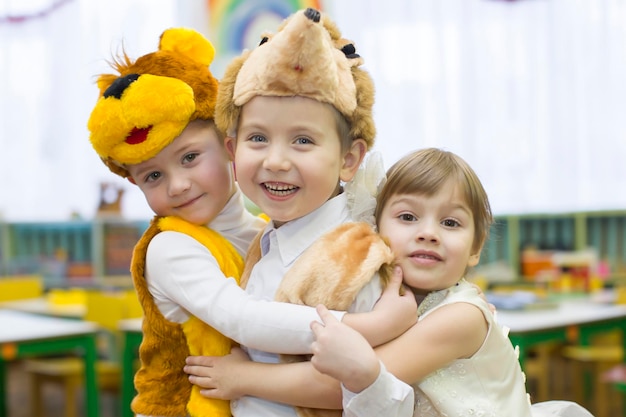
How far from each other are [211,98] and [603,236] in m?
5.70

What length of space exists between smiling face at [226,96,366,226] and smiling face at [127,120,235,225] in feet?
0.39

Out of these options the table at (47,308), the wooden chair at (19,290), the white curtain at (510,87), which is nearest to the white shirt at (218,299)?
the table at (47,308)

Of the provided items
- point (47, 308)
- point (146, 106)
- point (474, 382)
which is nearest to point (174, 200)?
point (146, 106)

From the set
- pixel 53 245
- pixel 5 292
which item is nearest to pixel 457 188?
pixel 5 292

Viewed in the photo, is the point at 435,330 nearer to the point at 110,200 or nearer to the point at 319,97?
the point at 319,97

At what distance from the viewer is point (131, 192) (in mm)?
6598

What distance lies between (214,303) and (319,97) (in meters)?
0.38

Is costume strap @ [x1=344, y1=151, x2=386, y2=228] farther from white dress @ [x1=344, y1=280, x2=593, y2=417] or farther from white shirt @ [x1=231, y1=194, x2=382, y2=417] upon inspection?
white dress @ [x1=344, y1=280, x2=593, y2=417]

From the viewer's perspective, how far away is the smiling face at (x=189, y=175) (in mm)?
1418

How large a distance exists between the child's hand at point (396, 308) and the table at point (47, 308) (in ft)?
12.3

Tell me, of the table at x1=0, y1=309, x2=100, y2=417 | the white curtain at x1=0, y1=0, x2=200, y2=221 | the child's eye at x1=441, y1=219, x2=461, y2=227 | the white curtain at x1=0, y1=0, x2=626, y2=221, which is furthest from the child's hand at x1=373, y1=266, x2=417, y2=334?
the white curtain at x1=0, y1=0, x2=200, y2=221

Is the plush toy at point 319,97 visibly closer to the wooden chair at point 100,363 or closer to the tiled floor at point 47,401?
the wooden chair at point 100,363

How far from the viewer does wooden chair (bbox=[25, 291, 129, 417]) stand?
14.4ft

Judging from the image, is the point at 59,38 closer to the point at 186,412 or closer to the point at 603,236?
the point at 603,236
